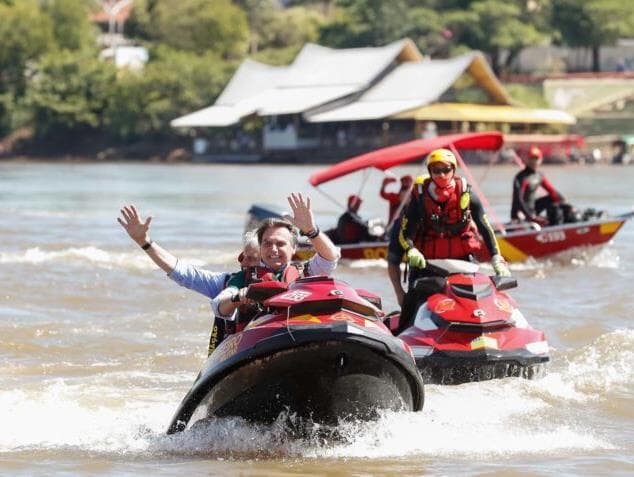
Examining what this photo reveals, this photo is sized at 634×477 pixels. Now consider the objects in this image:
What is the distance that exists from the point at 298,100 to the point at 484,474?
2644 inches

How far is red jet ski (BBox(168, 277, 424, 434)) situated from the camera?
7.68 m

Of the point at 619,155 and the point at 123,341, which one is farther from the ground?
the point at 123,341

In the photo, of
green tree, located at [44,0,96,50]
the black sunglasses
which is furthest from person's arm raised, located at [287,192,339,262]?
green tree, located at [44,0,96,50]

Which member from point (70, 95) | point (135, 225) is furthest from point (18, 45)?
point (135, 225)

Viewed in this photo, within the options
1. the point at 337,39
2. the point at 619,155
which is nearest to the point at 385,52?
the point at 619,155

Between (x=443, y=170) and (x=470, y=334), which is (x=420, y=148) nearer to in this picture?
(x=443, y=170)

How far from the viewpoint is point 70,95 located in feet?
285

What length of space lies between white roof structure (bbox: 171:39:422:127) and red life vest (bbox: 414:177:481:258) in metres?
61.1

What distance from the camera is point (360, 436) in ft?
27.0

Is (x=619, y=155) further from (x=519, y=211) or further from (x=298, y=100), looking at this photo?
(x=519, y=211)

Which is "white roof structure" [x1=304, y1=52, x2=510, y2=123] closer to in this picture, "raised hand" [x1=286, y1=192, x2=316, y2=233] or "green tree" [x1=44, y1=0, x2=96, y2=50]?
"green tree" [x1=44, y1=0, x2=96, y2=50]

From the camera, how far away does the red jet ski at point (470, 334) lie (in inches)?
405

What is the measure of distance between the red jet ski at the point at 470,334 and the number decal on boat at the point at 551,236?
9215 mm

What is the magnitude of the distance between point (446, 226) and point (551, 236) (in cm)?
875
